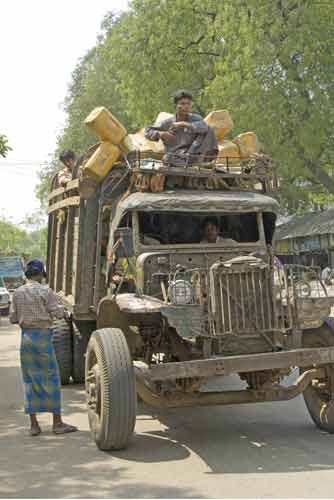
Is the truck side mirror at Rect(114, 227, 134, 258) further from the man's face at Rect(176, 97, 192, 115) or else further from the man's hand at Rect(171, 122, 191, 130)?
the man's face at Rect(176, 97, 192, 115)

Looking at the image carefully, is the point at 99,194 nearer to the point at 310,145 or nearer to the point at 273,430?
the point at 273,430

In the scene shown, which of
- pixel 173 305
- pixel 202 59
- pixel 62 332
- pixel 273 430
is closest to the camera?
pixel 173 305

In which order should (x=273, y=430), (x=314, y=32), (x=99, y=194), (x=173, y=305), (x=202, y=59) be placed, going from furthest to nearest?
(x=202, y=59) → (x=314, y=32) → (x=99, y=194) → (x=273, y=430) → (x=173, y=305)

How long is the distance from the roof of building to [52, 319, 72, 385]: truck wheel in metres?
24.6

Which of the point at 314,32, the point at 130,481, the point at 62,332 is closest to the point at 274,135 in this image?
the point at 314,32

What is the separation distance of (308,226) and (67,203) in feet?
89.3

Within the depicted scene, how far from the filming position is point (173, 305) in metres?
5.81

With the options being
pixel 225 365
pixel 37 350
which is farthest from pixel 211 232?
pixel 37 350

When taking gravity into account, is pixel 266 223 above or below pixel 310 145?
below

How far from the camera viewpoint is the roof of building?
1310 inches

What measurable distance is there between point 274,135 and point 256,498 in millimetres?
19948

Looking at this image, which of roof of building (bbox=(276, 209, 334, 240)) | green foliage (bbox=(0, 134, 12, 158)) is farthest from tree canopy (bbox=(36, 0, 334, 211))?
green foliage (bbox=(0, 134, 12, 158))

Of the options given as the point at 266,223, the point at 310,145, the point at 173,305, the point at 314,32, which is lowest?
the point at 173,305

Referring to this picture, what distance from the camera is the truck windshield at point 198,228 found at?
24.2 feet
